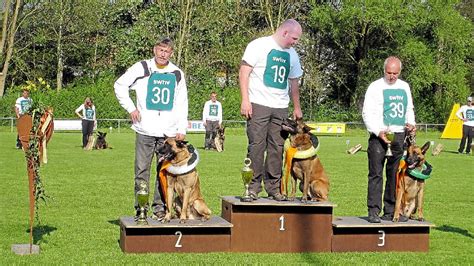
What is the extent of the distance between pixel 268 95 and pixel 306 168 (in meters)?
0.95

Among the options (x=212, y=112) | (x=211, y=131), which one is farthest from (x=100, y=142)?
(x=212, y=112)

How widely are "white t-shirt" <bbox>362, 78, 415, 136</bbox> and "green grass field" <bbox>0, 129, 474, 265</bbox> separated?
4.81ft

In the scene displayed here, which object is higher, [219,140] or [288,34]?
[288,34]

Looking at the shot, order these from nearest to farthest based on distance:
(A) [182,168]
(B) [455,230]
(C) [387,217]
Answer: (A) [182,168] → (C) [387,217] → (B) [455,230]

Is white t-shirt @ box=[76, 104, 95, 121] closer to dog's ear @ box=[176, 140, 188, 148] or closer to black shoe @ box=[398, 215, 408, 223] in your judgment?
dog's ear @ box=[176, 140, 188, 148]

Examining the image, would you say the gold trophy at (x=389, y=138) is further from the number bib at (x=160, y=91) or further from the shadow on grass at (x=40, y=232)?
the shadow on grass at (x=40, y=232)

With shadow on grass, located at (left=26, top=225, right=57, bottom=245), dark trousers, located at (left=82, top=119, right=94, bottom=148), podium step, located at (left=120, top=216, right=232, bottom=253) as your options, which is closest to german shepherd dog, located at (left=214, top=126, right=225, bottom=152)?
dark trousers, located at (left=82, top=119, right=94, bottom=148)

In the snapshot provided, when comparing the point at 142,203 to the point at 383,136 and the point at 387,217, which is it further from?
the point at 387,217

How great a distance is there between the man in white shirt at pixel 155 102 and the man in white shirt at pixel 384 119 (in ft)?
6.97

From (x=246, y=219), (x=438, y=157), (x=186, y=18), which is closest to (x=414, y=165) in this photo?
(x=246, y=219)

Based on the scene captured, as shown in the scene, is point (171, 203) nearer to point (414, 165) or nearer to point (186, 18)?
point (414, 165)

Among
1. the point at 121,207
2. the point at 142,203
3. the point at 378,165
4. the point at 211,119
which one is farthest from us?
the point at 211,119

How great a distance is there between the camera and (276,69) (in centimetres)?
913

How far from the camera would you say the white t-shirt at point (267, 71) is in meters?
9.08
